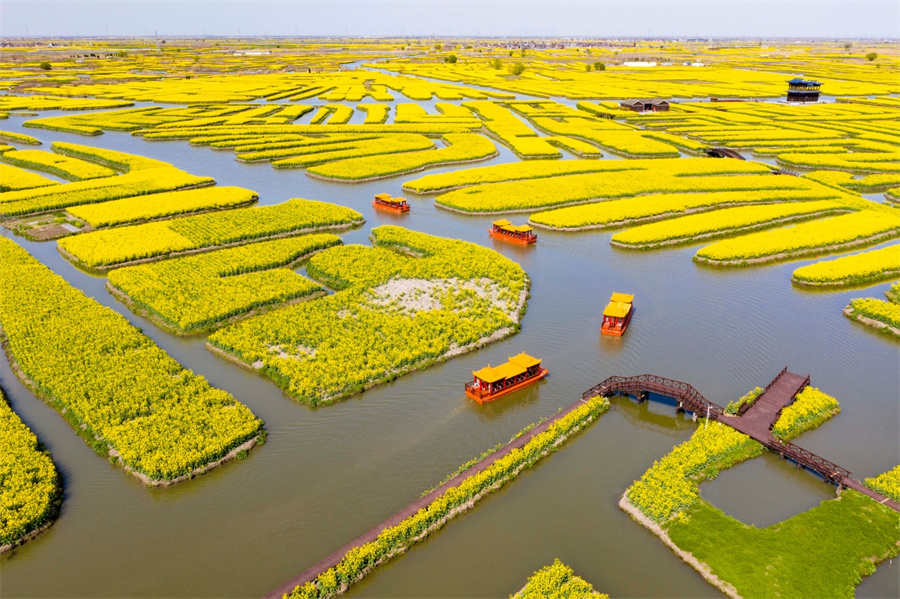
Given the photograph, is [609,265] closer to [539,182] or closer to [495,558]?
[539,182]

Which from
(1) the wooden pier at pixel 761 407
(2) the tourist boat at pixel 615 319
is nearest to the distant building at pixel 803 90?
(2) the tourist boat at pixel 615 319

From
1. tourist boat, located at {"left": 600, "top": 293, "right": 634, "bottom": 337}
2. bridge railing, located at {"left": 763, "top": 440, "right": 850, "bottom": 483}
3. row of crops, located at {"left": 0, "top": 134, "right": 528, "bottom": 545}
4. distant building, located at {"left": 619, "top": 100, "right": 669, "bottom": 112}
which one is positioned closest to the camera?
bridge railing, located at {"left": 763, "top": 440, "right": 850, "bottom": 483}

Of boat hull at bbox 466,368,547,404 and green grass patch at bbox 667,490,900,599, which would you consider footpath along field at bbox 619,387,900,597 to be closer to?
green grass patch at bbox 667,490,900,599

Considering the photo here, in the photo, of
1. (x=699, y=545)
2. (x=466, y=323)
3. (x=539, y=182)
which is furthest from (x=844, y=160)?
(x=699, y=545)

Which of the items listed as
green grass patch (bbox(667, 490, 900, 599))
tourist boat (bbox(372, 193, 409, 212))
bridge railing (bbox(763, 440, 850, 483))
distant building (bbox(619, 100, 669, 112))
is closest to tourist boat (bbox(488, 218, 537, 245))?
tourist boat (bbox(372, 193, 409, 212))

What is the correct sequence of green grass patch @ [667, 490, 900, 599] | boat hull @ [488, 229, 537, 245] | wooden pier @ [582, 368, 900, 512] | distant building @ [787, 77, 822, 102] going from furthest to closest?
distant building @ [787, 77, 822, 102]
boat hull @ [488, 229, 537, 245]
wooden pier @ [582, 368, 900, 512]
green grass patch @ [667, 490, 900, 599]
